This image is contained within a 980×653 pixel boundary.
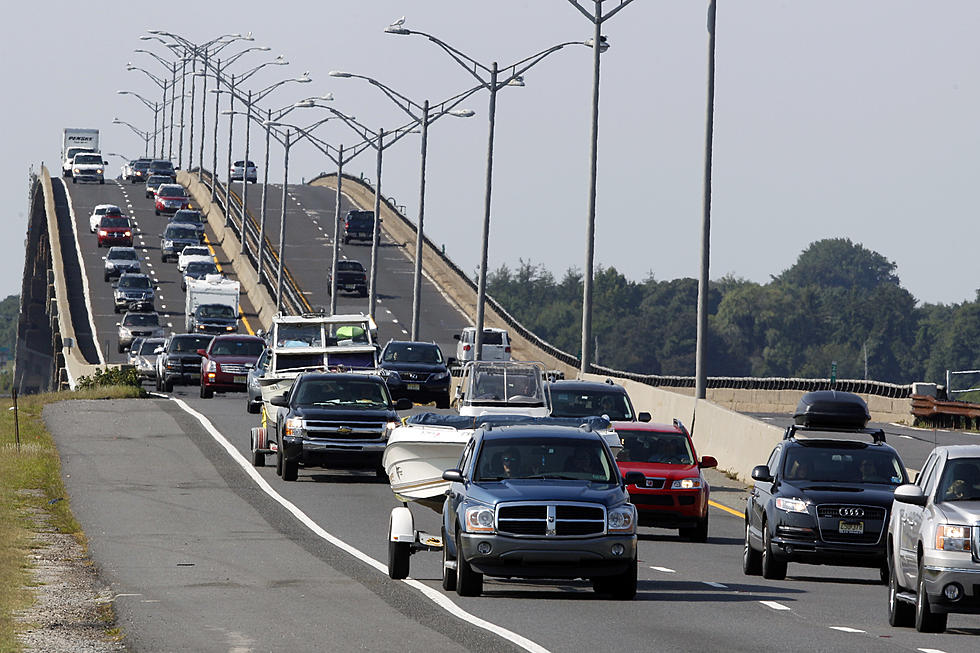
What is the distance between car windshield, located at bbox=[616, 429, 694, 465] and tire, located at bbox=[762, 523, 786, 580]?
492 centimetres

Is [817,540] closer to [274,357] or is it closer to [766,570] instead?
[766,570]

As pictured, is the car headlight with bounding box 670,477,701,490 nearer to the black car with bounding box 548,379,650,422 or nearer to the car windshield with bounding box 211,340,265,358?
the black car with bounding box 548,379,650,422

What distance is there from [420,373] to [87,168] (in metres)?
96.2

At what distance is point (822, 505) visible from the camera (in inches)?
805

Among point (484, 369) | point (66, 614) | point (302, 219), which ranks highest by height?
point (302, 219)

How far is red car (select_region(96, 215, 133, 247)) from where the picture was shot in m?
111

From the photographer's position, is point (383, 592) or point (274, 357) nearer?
point (383, 592)

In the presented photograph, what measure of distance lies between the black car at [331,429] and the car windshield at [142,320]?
1949 inches

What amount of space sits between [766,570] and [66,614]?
7.84 metres

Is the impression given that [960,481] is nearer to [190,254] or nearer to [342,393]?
[342,393]

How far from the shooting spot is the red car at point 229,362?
163 ft

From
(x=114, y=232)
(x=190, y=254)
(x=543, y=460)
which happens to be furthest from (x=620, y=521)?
(x=114, y=232)

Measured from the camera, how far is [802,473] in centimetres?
2127

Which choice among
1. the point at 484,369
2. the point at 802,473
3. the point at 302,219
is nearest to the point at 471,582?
the point at 802,473
